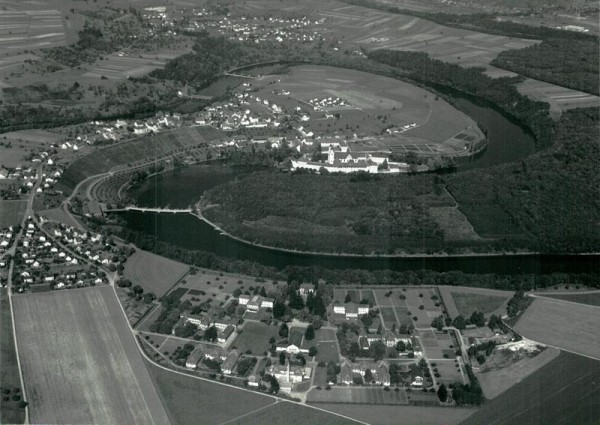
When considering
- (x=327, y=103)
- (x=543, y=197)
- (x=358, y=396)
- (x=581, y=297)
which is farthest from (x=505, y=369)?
(x=327, y=103)

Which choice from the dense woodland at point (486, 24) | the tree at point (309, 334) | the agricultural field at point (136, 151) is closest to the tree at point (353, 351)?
the tree at point (309, 334)

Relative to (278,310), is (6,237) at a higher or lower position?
higher

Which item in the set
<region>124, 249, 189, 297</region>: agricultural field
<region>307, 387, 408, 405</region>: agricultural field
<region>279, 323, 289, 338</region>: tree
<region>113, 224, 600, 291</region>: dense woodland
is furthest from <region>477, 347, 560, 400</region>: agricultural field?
<region>124, 249, 189, 297</region>: agricultural field

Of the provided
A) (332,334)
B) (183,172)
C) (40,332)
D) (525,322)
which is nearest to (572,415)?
(525,322)

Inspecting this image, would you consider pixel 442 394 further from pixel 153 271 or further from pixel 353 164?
pixel 353 164

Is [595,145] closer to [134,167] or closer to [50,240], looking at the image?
[134,167]

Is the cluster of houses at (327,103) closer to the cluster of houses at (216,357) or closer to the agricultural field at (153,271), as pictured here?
the agricultural field at (153,271)
